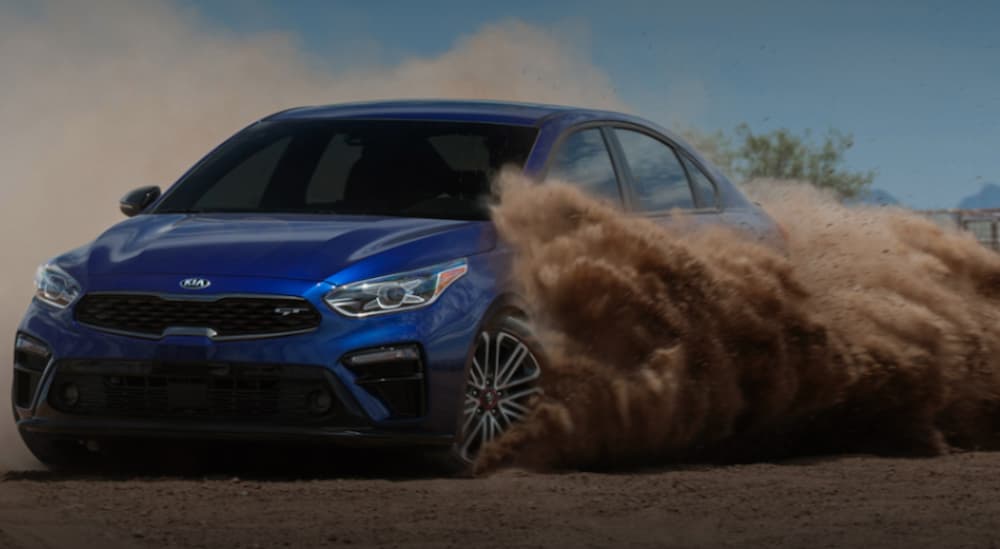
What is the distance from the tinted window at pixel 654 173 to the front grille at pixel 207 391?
7.66 feet

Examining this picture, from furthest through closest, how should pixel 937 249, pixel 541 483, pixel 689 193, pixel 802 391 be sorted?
pixel 937 249 → pixel 689 193 → pixel 802 391 → pixel 541 483

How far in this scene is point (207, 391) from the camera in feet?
23.1

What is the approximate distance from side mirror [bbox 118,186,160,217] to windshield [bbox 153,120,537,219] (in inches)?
6.9

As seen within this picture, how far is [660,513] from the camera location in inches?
251

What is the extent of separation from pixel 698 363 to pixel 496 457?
1.28 m

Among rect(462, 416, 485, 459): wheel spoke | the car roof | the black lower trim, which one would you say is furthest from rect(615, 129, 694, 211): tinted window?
the black lower trim

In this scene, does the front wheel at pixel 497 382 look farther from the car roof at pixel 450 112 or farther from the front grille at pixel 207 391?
the car roof at pixel 450 112

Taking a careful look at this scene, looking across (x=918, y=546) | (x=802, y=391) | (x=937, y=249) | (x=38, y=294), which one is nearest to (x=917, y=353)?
(x=802, y=391)

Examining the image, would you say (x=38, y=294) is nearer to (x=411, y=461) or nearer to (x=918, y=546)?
(x=411, y=461)

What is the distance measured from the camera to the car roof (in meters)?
8.56

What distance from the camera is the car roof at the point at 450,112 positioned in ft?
28.1

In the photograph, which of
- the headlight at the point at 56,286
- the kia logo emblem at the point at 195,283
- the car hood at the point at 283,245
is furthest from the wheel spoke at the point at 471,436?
the headlight at the point at 56,286

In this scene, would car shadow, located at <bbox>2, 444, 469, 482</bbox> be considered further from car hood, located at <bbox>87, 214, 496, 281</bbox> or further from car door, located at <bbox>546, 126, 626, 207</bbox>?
car door, located at <bbox>546, 126, 626, 207</bbox>

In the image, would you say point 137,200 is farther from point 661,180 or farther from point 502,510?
point 502,510
